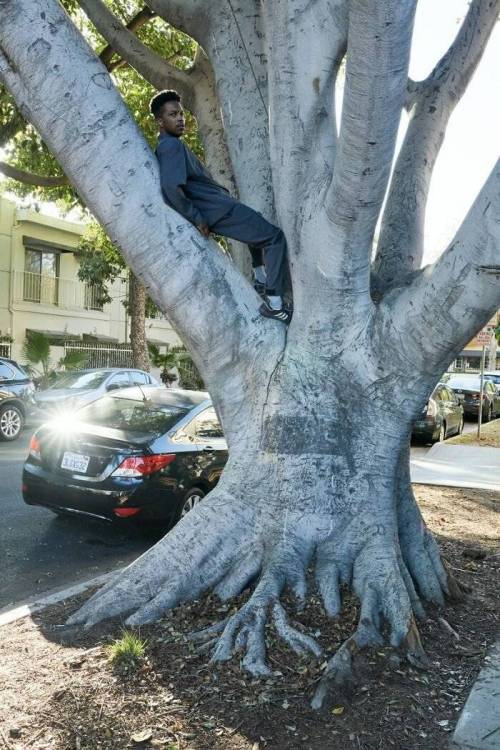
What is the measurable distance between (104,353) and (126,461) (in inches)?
946

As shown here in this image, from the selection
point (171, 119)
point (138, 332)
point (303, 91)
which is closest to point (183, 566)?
point (171, 119)

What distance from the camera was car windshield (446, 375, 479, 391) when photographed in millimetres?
23733

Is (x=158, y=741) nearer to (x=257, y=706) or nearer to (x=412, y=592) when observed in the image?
(x=257, y=706)

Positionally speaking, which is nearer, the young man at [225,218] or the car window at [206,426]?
the young man at [225,218]

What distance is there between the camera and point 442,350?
4191 millimetres

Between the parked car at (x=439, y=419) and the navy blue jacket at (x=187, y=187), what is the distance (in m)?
10.7

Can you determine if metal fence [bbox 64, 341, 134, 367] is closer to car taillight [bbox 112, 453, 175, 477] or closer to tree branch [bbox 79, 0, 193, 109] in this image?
car taillight [bbox 112, 453, 175, 477]

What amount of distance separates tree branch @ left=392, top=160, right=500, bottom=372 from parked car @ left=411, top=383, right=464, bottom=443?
10653 mm

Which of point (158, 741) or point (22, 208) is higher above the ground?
point (22, 208)

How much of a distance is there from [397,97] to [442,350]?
1.40m

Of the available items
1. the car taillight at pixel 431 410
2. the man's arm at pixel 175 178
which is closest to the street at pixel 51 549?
the man's arm at pixel 175 178

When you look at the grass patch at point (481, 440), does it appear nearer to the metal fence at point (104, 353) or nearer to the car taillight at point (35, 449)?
the car taillight at point (35, 449)

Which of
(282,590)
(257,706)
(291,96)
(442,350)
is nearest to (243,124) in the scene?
(291,96)

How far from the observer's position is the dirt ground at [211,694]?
3.19 metres
